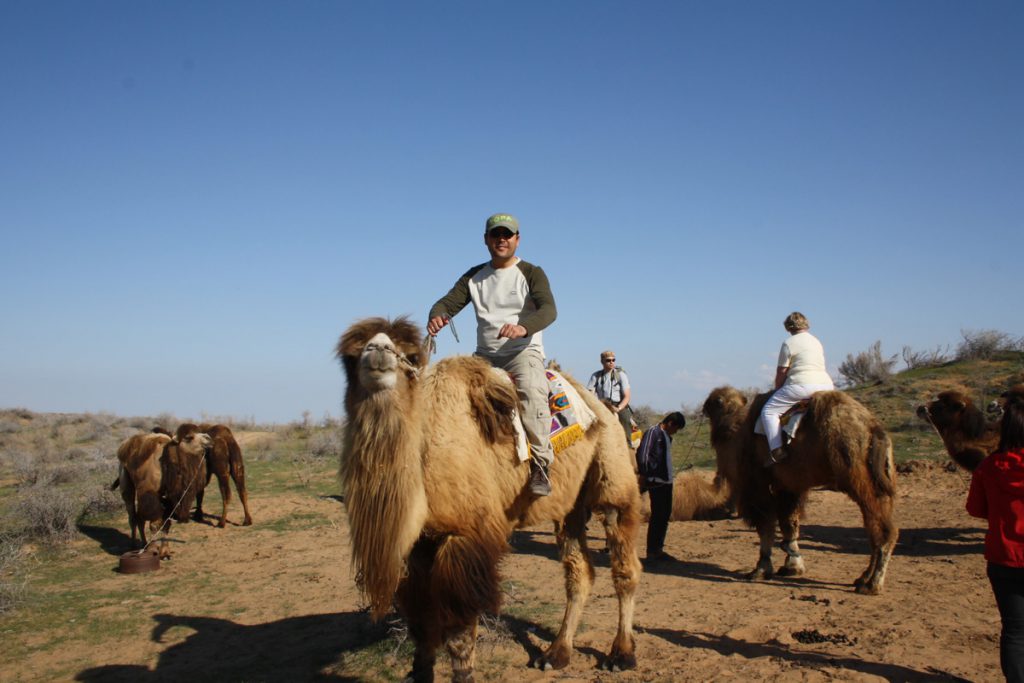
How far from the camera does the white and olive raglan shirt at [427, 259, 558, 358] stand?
198 inches

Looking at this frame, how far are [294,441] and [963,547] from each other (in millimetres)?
21694

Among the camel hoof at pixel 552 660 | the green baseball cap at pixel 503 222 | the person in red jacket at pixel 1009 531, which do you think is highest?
the green baseball cap at pixel 503 222

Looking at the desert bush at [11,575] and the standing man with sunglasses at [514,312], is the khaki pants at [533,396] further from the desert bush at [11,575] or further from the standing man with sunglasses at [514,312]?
the desert bush at [11,575]

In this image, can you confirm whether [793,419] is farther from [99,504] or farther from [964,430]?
[99,504]

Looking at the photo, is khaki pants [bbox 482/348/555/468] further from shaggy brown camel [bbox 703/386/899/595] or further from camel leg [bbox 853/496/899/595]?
camel leg [bbox 853/496/899/595]

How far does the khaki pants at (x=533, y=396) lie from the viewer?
16.2 feet

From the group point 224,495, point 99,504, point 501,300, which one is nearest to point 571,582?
point 501,300

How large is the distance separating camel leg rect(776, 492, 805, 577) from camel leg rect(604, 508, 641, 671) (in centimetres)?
325

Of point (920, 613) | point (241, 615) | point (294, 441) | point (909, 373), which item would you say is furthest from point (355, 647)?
point (909, 373)

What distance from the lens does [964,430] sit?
8961mm

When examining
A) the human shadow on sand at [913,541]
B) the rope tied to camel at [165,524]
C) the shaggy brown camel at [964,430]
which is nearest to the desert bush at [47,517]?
the rope tied to camel at [165,524]

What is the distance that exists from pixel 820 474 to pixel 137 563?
8984 millimetres

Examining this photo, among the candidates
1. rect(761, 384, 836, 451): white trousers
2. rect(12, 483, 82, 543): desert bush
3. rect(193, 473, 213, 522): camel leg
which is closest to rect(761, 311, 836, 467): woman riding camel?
rect(761, 384, 836, 451): white trousers

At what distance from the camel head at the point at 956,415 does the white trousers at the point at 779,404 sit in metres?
2.14
